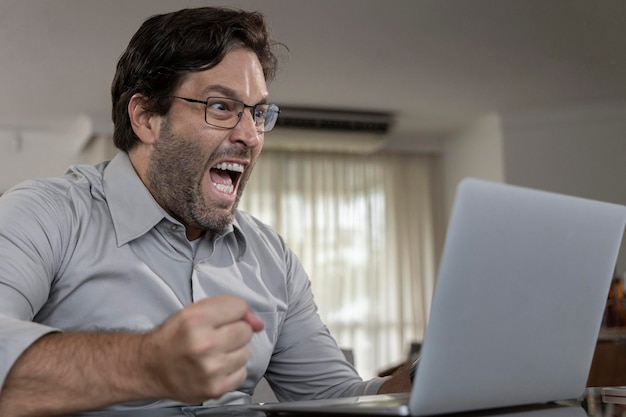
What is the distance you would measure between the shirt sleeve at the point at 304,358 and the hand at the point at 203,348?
690 mm

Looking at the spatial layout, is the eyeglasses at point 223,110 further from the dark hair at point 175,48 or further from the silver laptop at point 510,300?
the silver laptop at point 510,300

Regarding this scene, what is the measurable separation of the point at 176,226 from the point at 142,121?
271 mm

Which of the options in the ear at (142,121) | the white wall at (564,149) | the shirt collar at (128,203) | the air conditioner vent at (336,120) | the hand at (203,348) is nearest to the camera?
the hand at (203,348)

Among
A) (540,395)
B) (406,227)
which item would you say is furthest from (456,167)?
(540,395)

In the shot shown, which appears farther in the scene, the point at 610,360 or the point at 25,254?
the point at 610,360

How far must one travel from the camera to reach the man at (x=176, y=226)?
3.74ft

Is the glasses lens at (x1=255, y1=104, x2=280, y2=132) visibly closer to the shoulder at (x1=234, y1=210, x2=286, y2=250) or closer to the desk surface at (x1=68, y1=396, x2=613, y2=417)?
the shoulder at (x1=234, y1=210, x2=286, y2=250)

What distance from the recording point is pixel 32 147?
574 centimetres

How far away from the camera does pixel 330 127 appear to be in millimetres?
5617

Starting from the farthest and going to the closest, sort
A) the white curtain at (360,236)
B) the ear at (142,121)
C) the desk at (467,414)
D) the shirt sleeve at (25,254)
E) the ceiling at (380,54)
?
the white curtain at (360,236) < the ceiling at (380,54) < the ear at (142,121) < the shirt sleeve at (25,254) < the desk at (467,414)

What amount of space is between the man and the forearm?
0.15m

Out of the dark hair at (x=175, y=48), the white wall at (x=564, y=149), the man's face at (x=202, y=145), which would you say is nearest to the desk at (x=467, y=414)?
the man's face at (x=202, y=145)

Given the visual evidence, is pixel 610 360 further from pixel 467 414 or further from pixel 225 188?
pixel 467 414

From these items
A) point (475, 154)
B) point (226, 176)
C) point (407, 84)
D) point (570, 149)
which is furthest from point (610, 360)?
point (475, 154)
